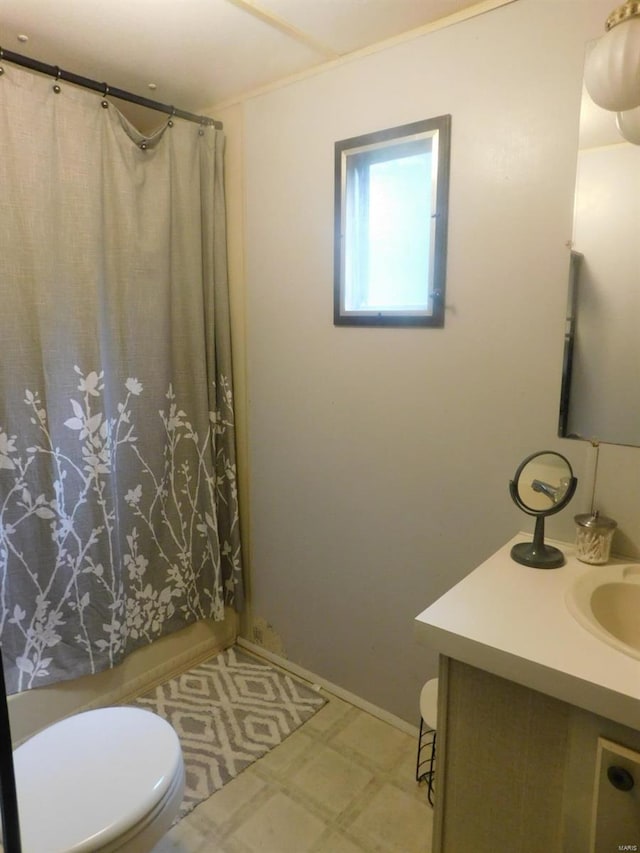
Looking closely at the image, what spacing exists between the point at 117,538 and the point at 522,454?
54.5 inches

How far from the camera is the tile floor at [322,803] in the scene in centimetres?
148

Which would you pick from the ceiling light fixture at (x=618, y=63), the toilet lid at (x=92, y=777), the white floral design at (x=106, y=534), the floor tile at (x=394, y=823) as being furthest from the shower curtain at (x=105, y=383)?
the ceiling light fixture at (x=618, y=63)

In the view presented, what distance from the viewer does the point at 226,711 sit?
1970mm

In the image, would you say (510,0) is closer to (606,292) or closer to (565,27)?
(565,27)

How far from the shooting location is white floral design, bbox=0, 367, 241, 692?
5.58 ft

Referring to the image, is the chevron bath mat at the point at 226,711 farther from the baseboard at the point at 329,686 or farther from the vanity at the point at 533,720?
the vanity at the point at 533,720

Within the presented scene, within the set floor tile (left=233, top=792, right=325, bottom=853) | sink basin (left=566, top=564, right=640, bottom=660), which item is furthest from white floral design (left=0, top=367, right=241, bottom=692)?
sink basin (left=566, top=564, right=640, bottom=660)

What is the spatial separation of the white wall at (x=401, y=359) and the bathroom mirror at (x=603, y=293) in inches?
1.3

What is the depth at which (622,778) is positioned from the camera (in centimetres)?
87

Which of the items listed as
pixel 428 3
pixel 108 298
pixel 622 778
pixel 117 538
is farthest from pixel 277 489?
pixel 428 3

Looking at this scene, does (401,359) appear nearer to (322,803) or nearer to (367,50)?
(367,50)

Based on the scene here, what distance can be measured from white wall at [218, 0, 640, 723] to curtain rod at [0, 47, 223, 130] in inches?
5.6

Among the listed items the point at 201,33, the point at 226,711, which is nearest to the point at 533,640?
the point at 226,711

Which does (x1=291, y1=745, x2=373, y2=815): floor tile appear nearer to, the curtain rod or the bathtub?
the bathtub
